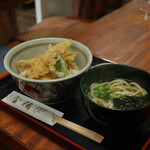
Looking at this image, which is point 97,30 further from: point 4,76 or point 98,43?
point 4,76

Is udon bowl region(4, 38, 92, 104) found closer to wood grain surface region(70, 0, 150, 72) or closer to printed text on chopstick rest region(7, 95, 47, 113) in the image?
printed text on chopstick rest region(7, 95, 47, 113)

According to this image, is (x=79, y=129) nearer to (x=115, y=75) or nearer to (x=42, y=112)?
(x=42, y=112)

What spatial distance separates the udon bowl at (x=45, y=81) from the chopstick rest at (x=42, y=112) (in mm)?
36

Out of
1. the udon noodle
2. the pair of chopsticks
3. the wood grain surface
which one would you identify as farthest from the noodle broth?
the wood grain surface

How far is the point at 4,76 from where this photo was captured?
3.40ft

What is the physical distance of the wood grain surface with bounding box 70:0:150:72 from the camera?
1230 mm

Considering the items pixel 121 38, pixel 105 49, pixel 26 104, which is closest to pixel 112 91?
pixel 26 104

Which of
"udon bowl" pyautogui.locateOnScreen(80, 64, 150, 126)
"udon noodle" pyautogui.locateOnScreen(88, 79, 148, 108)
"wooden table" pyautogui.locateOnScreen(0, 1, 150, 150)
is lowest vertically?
"wooden table" pyautogui.locateOnScreen(0, 1, 150, 150)

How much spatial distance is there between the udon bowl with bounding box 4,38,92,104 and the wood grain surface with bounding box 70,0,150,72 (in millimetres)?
336

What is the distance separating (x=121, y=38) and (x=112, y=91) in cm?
73

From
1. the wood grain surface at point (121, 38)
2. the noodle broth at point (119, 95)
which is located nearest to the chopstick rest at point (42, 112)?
the noodle broth at point (119, 95)

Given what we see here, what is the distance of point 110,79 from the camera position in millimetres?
903

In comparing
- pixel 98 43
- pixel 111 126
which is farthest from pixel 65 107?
pixel 98 43

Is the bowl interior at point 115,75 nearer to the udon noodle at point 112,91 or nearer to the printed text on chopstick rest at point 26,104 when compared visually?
the udon noodle at point 112,91
